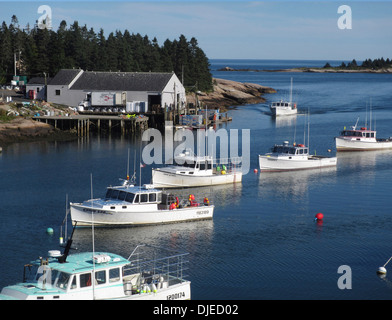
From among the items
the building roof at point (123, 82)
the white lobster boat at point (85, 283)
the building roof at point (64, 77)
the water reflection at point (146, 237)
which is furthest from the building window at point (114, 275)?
the building roof at point (64, 77)

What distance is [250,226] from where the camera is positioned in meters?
41.0

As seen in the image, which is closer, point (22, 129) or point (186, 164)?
point (186, 164)

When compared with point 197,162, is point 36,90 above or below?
above

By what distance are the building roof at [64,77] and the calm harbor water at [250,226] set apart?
23.4 metres

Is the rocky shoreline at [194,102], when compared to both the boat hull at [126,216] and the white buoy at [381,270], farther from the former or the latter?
the white buoy at [381,270]

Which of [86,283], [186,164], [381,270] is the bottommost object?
[381,270]

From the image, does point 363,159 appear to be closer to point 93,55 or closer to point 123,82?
point 123,82

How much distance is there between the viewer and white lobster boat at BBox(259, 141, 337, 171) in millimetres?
59531

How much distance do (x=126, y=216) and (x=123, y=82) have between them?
5674 cm

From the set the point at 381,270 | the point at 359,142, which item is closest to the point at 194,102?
the point at 359,142

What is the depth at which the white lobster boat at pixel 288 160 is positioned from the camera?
59.5 metres
